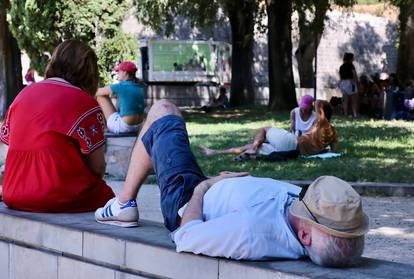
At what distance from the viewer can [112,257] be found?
4219 millimetres

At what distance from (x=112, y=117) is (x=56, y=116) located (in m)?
7.06

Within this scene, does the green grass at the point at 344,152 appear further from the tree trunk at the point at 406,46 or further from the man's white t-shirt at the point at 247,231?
A: the man's white t-shirt at the point at 247,231

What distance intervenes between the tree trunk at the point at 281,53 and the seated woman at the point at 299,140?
10379 millimetres

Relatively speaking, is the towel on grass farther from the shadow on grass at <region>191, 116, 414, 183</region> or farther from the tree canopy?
the tree canopy

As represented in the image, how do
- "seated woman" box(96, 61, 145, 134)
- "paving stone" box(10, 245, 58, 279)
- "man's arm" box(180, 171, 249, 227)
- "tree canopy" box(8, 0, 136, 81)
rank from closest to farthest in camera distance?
1. "man's arm" box(180, 171, 249, 227)
2. "paving stone" box(10, 245, 58, 279)
3. "seated woman" box(96, 61, 145, 134)
4. "tree canopy" box(8, 0, 136, 81)

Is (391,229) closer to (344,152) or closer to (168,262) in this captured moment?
(168,262)

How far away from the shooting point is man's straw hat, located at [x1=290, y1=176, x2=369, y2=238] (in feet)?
A: 11.7

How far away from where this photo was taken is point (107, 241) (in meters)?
4.26

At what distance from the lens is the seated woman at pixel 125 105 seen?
1188 cm

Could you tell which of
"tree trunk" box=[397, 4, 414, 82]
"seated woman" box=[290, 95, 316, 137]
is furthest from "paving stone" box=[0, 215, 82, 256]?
"tree trunk" box=[397, 4, 414, 82]

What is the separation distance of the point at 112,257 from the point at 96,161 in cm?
107

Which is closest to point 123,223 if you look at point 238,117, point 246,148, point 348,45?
point 246,148

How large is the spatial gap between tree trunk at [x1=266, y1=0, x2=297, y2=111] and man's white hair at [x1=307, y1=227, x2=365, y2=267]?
64.7ft

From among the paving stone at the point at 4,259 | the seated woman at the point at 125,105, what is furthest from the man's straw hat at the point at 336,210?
the seated woman at the point at 125,105
